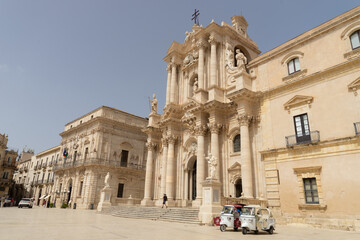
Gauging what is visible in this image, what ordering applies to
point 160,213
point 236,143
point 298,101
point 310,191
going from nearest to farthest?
1. point 310,191
2. point 298,101
3. point 160,213
4. point 236,143

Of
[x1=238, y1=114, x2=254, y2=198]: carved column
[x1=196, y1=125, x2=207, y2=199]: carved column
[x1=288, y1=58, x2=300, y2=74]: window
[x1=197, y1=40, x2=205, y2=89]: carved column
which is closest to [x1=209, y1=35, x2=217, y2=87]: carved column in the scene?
[x1=197, y1=40, x2=205, y2=89]: carved column

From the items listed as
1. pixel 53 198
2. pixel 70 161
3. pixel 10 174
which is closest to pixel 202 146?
pixel 70 161

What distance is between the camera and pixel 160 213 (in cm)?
1838

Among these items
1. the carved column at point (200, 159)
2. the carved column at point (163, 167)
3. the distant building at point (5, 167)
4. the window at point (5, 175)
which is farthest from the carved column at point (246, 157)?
the window at point (5, 175)

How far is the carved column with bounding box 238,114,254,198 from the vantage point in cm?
1661

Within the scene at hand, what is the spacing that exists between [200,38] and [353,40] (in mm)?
13102

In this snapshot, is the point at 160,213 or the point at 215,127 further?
the point at 215,127

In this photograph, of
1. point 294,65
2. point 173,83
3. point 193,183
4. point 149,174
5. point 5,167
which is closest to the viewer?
point 294,65

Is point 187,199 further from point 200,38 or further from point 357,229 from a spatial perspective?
point 200,38

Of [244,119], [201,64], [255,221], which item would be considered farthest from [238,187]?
[201,64]

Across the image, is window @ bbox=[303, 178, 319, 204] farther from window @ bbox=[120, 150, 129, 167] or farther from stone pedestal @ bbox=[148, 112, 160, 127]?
window @ bbox=[120, 150, 129, 167]

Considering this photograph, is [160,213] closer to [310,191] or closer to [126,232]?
[126,232]

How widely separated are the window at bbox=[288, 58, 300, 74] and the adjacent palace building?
65 mm

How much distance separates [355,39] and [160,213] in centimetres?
1619
